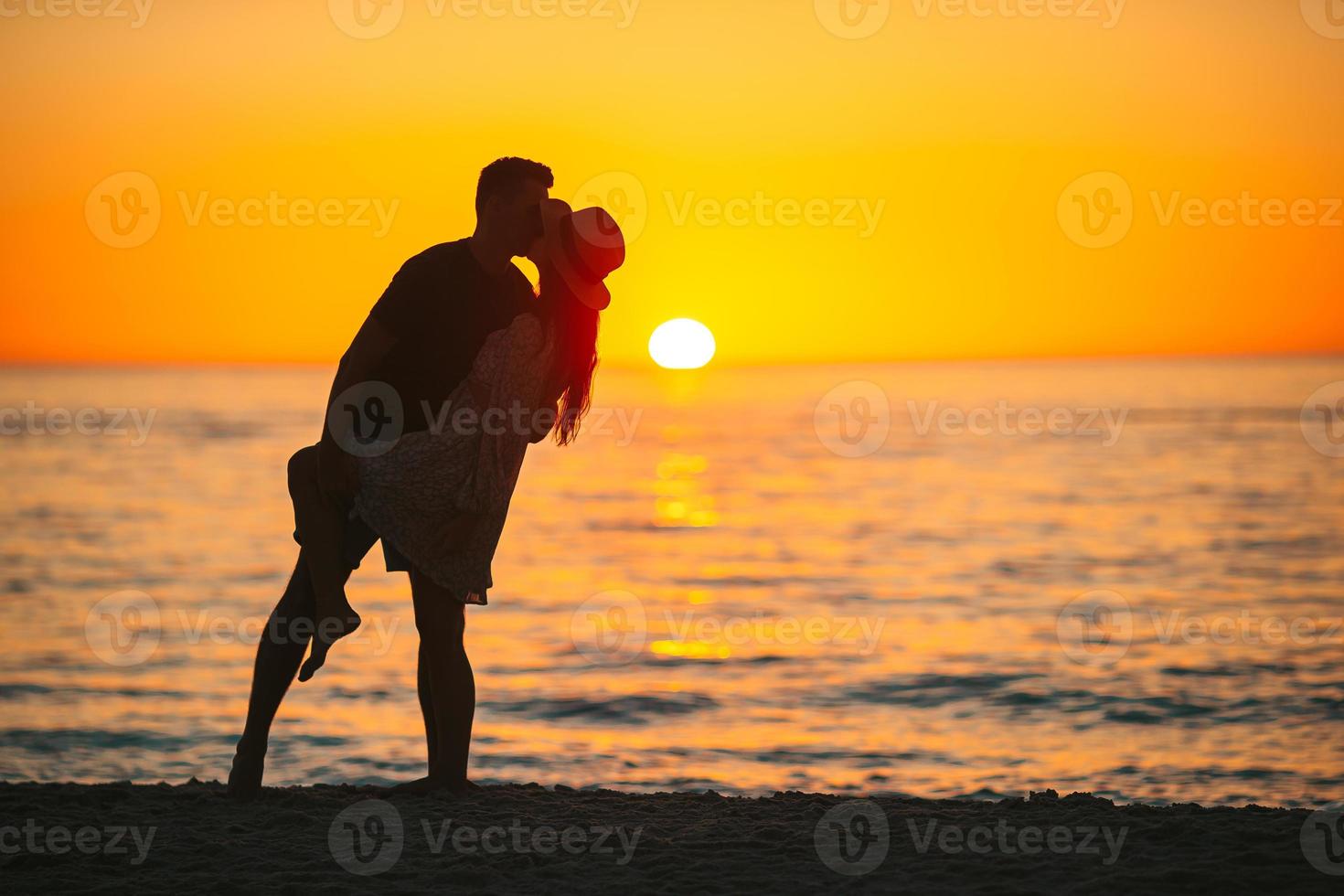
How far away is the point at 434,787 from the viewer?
473 centimetres

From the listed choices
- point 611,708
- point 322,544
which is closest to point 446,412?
point 322,544

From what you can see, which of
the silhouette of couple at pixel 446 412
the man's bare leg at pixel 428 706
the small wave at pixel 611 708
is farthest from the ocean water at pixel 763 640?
the silhouette of couple at pixel 446 412

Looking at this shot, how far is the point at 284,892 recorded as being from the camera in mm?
3643

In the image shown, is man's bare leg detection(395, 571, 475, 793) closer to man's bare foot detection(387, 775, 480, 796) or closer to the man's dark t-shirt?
man's bare foot detection(387, 775, 480, 796)

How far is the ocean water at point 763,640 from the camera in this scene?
27.9ft

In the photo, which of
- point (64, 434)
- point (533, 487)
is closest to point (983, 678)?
point (533, 487)

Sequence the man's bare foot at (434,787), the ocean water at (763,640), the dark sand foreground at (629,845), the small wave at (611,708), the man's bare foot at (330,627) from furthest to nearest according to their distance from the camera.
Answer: the small wave at (611,708) → the ocean water at (763,640) → the man's bare foot at (434,787) → the man's bare foot at (330,627) → the dark sand foreground at (629,845)

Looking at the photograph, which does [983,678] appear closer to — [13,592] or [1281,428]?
[13,592]

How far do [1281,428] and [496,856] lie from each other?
58708 millimetres

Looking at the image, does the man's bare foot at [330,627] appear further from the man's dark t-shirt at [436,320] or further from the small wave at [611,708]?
the small wave at [611,708]

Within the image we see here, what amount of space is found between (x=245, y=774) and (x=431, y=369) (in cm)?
155

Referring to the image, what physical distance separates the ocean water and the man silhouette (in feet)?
11.1

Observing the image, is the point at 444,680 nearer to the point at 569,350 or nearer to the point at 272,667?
the point at 272,667

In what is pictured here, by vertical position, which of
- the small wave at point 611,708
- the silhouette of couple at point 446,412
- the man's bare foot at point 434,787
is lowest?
the man's bare foot at point 434,787
